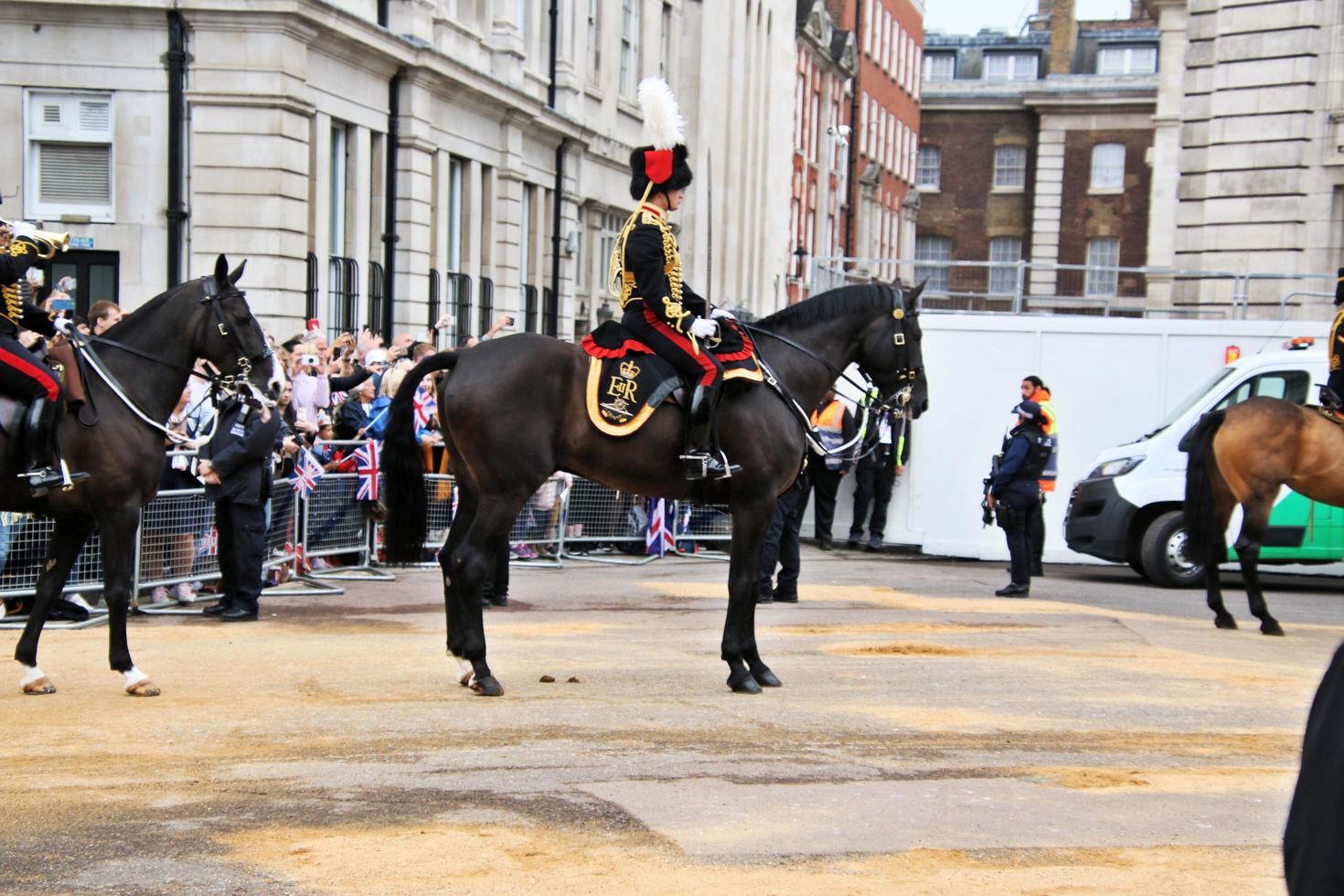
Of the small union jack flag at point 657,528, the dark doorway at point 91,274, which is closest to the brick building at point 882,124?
the dark doorway at point 91,274

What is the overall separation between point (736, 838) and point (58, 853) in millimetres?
2573

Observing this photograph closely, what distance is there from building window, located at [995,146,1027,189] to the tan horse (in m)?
64.4

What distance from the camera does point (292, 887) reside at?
5.92 m

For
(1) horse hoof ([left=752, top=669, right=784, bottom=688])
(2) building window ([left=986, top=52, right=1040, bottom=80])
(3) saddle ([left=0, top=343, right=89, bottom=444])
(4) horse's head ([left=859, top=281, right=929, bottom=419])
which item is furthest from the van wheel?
(2) building window ([left=986, top=52, right=1040, bottom=80])

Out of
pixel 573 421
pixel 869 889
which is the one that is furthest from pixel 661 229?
pixel 869 889

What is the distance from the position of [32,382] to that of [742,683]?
4400mm

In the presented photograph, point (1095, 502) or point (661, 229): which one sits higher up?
point (661, 229)

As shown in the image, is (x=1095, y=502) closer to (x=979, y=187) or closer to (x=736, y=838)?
(x=736, y=838)

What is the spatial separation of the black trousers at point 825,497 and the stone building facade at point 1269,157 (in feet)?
28.6

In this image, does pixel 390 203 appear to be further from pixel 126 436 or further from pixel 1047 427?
pixel 126 436

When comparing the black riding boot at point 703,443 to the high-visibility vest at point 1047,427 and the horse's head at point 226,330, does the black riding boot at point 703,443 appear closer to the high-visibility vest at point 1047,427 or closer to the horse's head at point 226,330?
the horse's head at point 226,330

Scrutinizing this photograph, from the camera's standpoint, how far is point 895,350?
37.2 feet

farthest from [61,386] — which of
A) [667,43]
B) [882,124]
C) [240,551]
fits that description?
[882,124]

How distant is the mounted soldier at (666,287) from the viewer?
1009 cm
